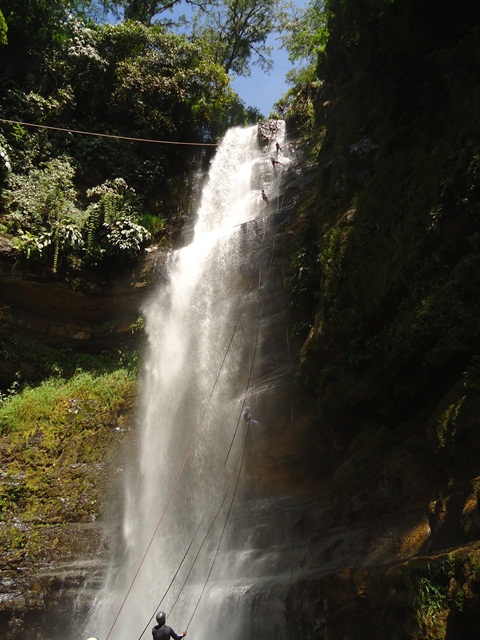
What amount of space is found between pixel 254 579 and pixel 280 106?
63.5ft

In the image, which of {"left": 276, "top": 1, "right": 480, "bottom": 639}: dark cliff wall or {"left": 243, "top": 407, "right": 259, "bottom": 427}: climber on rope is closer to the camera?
{"left": 276, "top": 1, "right": 480, "bottom": 639}: dark cliff wall

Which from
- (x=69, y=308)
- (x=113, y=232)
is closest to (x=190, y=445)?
(x=69, y=308)

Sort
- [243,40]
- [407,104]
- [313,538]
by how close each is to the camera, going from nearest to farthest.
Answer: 1. [313,538]
2. [407,104]
3. [243,40]

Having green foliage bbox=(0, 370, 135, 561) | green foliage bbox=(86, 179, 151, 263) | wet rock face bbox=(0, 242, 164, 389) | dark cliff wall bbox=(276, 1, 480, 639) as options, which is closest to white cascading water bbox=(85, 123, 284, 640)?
wet rock face bbox=(0, 242, 164, 389)

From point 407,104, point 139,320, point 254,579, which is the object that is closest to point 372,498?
point 254,579

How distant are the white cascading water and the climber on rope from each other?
22 cm

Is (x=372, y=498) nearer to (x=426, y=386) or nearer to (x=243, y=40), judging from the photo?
(x=426, y=386)

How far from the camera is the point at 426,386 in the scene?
5.96 metres

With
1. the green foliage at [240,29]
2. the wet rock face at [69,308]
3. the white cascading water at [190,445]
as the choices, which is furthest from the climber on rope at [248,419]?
the green foliage at [240,29]

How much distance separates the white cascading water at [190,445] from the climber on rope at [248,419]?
221 mm

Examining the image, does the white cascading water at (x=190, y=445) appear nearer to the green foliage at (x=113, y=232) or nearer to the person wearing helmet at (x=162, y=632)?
the person wearing helmet at (x=162, y=632)

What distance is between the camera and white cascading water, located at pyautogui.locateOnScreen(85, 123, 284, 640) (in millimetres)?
7664

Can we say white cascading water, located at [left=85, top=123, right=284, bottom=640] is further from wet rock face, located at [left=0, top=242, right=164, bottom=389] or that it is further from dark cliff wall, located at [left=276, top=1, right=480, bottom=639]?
dark cliff wall, located at [left=276, top=1, right=480, bottom=639]

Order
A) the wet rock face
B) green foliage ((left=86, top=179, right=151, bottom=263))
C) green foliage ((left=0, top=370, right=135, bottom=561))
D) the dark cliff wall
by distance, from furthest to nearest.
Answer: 1. green foliage ((left=86, top=179, right=151, bottom=263))
2. the wet rock face
3. green foliage ((left=0, top=370, right=135, bottom=561))
4. the dark cliff wall
